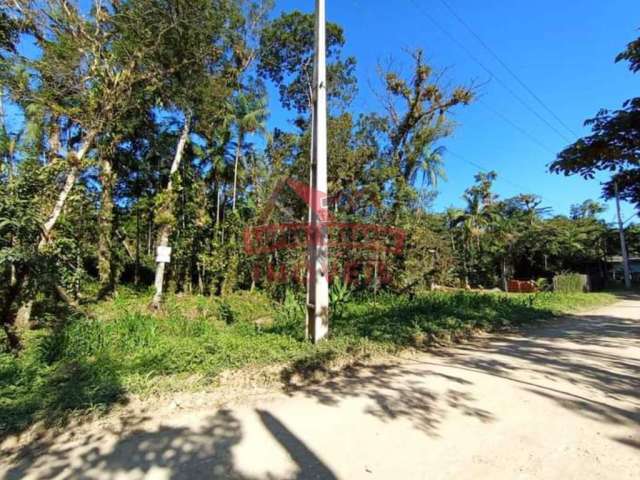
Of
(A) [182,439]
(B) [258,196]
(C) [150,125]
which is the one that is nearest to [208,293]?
(B) [258,196]

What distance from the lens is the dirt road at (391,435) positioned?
7.98 feet

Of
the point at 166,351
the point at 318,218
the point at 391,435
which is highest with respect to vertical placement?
the point at 318,218

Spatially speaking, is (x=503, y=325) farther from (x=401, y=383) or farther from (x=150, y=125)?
(x=150, y=125)

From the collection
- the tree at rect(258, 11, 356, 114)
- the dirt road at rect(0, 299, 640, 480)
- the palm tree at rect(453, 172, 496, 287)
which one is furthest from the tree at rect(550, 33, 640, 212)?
the palm tree at rect(453, 172, 496, 287)

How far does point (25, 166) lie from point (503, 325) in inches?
374

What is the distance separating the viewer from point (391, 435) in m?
2.87

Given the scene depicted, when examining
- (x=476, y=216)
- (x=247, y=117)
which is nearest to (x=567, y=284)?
(x=476, y=216)

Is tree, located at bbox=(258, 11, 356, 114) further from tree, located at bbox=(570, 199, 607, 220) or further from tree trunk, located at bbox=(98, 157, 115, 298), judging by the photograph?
tree, located at bbox=(570, 199, 607, 220)

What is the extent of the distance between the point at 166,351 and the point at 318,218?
2.73 m

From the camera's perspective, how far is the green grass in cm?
338

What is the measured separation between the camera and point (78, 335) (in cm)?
579

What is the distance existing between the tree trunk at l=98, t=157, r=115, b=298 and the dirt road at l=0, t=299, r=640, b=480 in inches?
442

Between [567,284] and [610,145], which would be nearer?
[610,145]

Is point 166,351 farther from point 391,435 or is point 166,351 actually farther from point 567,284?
point 567,284
